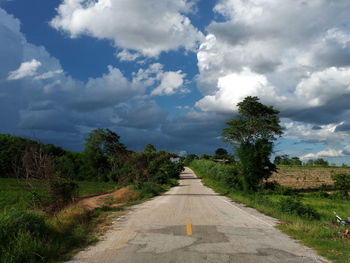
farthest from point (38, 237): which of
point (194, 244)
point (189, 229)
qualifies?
point (189, 229)

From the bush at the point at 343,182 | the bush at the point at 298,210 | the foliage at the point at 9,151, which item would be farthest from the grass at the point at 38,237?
the foliage at the point at 9,151

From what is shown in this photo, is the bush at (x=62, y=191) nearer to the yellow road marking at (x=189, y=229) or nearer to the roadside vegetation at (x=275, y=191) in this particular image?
the yellow road marking at (x=189, y=229)

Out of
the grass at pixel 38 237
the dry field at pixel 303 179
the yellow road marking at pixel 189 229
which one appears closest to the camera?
the grass at pixel 38 237

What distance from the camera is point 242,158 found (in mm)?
33531

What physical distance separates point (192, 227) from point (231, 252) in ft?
12.4

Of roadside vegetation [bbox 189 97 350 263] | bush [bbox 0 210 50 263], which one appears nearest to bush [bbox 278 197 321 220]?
roadside vegetation [bbox 189 97 350 263]

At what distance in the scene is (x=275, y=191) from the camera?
32625mm

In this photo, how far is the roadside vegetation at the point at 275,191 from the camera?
10.4 metres

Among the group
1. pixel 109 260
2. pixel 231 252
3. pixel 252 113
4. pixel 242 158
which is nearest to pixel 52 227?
pixel 109 260

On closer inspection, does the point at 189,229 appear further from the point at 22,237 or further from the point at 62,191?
the point at 62,191

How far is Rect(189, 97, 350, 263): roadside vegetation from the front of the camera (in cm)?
1038

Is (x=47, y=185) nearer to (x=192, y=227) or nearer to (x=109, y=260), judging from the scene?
(x=192, y=227)

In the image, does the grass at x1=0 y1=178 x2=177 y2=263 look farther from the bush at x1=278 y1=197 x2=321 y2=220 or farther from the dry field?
the dry field

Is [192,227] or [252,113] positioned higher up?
[252,113]
